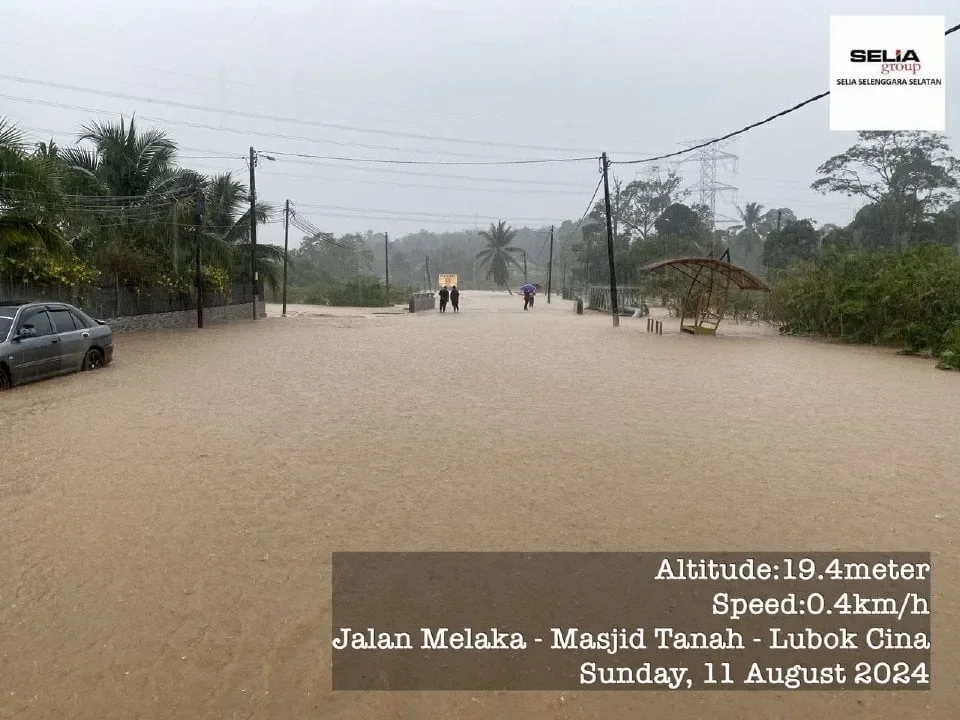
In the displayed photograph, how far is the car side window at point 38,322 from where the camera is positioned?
36.6 ft

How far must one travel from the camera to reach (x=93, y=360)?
42.3ft

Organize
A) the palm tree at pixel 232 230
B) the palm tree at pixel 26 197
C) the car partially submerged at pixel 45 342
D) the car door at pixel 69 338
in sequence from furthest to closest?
1. the palm tree at pixel 232 230
2. the palm tree at pixel 26 197
3. the car door at pixel 69 338
4. the car partially submerged at pixel 45 342

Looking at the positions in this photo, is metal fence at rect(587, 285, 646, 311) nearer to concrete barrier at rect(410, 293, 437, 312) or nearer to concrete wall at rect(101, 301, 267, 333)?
concrete barrier at rect(410, 293, 437, 312)

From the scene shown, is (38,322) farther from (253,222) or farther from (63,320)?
(253,222)

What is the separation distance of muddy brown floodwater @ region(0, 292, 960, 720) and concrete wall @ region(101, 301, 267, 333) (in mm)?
10783

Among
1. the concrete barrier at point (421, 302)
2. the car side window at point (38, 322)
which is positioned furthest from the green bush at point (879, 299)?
the concrete barrier at point (421, 302)

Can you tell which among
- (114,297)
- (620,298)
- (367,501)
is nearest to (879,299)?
(367,501)

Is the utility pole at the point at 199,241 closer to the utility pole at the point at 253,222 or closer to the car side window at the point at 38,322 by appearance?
the utility pole at the point at 253,222

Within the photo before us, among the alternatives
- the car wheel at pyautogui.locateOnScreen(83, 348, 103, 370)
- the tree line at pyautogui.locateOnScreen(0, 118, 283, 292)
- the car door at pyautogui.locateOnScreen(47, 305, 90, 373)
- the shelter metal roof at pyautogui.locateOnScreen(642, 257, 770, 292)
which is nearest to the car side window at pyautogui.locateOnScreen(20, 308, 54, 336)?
the car door at pyautogui.locateOnScreen(47, 305, 90, 373)

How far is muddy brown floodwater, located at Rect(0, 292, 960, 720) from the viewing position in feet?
10.1

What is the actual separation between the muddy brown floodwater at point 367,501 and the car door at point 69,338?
1.38 ft

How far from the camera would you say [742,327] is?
27422mm

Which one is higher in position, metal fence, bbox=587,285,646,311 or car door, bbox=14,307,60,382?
metal fence, bbox=587,285,646,311

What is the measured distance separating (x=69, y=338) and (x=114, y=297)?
11021mm
